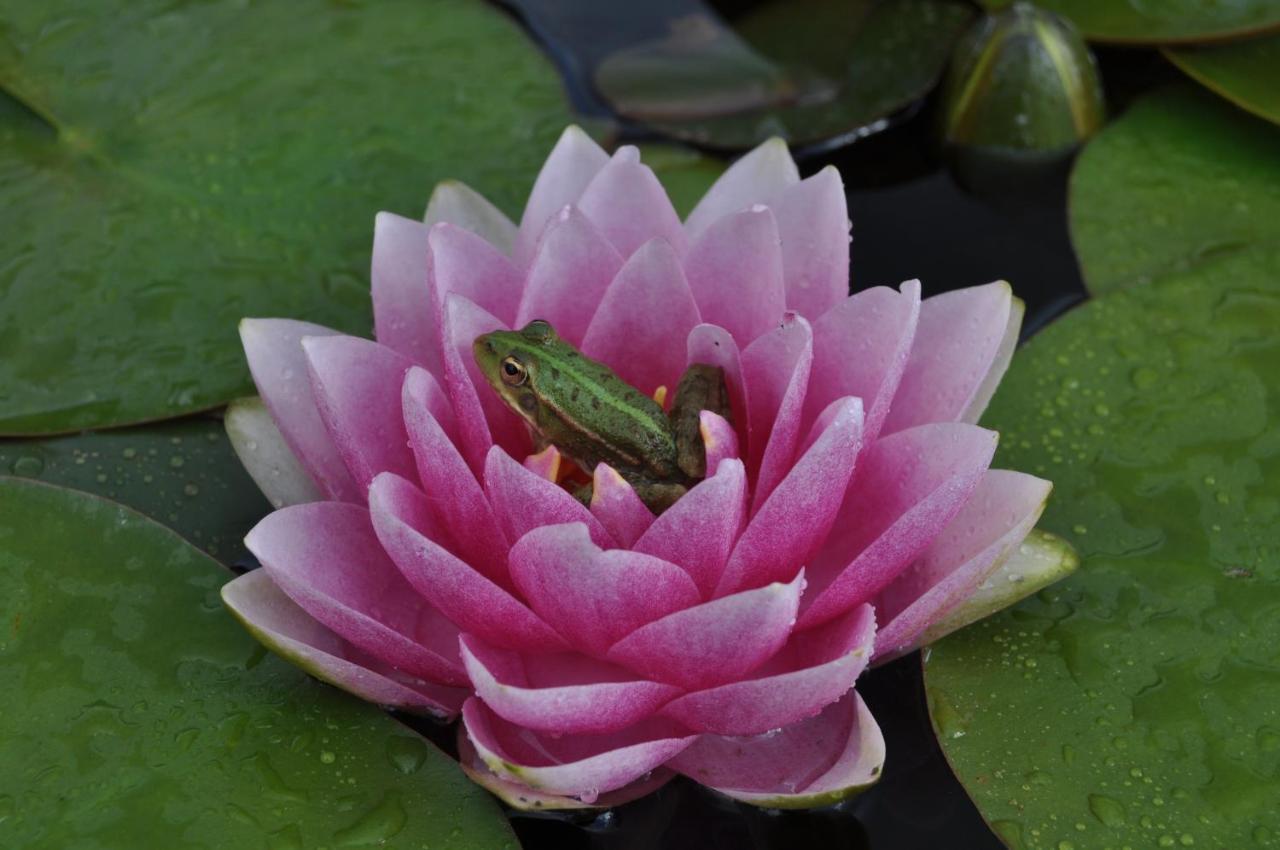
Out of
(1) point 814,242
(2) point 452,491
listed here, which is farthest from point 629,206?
(2) point 452,491

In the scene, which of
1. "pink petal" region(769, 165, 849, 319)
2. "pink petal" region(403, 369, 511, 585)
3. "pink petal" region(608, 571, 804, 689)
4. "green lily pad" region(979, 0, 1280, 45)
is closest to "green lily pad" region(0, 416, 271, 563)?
"pink petal" region(403, 369, 511, 585)

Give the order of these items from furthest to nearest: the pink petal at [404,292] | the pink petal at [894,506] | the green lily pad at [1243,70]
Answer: the green lily pad at [1243,70] → the pink petal at [404,292] → the pink petal at [894,506]

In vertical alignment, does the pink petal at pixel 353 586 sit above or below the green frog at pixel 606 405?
below

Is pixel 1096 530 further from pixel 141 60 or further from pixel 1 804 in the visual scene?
pixel 141 60

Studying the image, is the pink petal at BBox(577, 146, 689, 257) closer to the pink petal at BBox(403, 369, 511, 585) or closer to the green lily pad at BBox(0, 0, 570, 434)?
the pink petal at BBox(403, 369, 511, 585)

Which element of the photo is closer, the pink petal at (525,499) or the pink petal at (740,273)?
the pink petal at (525,499)

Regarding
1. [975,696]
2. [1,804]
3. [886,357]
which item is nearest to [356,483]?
[1,804]

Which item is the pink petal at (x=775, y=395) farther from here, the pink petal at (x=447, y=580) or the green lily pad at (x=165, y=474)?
the green lily pad at (x=165, y=474)

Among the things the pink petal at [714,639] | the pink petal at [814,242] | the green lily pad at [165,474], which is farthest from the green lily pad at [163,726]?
the pink petal at [814,242]
